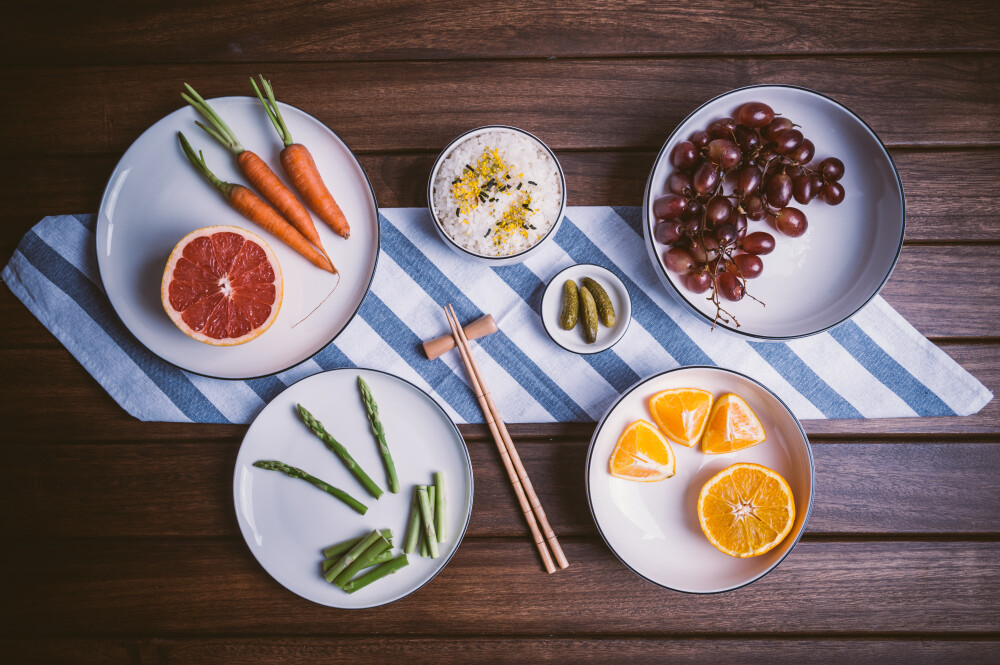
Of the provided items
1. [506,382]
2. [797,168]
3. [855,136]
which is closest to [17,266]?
[506,382]

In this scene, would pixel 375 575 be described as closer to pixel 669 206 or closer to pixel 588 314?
pixel 588 314

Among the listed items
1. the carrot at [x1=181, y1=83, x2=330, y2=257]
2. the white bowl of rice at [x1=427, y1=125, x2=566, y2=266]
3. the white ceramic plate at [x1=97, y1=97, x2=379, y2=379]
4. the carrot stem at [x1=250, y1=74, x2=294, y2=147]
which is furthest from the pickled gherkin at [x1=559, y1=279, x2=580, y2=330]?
the carrot stem at [x1=250, y1=74, x2=294, y2=147]

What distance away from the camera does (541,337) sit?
53.6 inches

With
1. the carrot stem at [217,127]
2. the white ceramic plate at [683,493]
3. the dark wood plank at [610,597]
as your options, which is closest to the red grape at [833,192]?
the white ceramic plate at [683,493]

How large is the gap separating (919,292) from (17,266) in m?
2.28

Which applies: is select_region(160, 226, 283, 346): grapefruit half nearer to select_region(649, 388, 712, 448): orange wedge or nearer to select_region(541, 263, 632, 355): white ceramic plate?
select_region(541, 263, 632, 355): white ceramic plate

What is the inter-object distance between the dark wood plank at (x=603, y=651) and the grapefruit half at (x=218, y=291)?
2.66 ft

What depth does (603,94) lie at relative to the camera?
1375 millimetres

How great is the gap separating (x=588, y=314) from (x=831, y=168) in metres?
0.65

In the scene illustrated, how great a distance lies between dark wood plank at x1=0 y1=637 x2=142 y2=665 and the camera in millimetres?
1392

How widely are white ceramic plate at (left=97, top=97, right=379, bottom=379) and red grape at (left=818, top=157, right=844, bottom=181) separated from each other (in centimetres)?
106

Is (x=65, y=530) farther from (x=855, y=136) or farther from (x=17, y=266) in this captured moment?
(x=855, y=136)

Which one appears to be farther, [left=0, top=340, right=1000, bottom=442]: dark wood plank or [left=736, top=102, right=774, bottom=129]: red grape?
[left=0, top=340, right=1000, bottom=442]: dark wood plank

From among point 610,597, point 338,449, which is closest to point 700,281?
point 610,597
